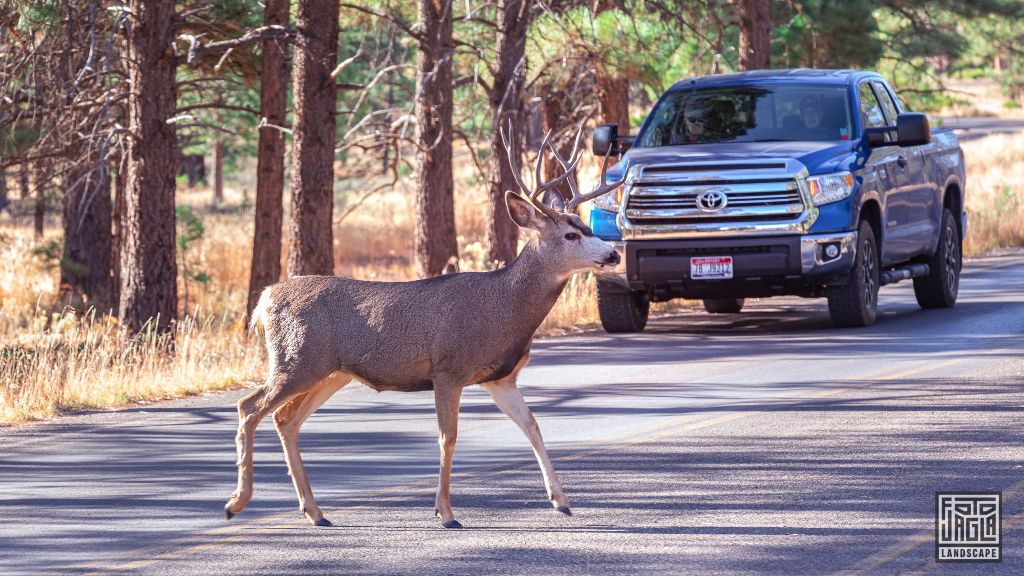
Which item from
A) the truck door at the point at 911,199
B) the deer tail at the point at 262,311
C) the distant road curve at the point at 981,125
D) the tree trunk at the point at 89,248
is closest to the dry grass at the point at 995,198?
the truck door at the point at 911,199

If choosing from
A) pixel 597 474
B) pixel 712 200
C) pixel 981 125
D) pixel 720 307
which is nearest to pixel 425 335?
pixel 597 474

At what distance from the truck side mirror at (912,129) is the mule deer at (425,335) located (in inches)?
322

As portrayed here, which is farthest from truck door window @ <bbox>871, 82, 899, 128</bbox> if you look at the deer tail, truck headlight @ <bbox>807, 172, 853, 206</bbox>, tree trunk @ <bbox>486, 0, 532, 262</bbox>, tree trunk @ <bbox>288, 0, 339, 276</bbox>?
the deer tail

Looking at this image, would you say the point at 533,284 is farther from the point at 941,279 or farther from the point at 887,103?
the point at 941,279

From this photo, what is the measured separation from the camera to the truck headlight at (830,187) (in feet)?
48.4

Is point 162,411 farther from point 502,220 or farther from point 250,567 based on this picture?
point 502,220

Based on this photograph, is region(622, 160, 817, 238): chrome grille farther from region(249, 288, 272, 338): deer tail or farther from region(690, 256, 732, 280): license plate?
region(249, 288, 272, 338): deer tail

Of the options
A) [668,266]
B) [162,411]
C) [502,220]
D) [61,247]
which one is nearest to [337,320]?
[162,411]

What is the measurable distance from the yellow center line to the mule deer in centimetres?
17

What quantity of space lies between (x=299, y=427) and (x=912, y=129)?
9.08m

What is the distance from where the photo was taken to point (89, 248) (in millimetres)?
25047

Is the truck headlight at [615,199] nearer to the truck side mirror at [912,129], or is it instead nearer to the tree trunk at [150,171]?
the truck side mirror at [912,129]

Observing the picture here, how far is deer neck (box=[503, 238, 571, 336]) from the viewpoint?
313 inches

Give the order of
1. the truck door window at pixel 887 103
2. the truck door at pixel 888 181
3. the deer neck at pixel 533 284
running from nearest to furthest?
the deer neck at pixel 533 284, the truck door at pixel 888 181, the truck door window at pixel 887 103
